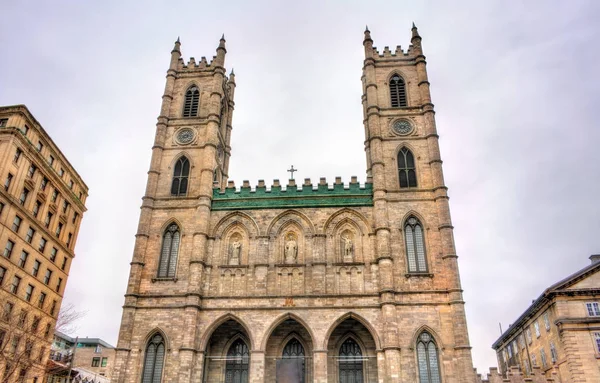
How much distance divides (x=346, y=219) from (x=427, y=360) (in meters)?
9.91

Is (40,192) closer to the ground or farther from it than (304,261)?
farther from it

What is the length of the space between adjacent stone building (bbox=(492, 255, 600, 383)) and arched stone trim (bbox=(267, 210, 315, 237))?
19414 mm

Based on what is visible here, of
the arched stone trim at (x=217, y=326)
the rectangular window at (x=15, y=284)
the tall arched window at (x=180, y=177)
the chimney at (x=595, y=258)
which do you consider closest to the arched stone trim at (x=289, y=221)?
the arched stone trim at (x=217, y=326)

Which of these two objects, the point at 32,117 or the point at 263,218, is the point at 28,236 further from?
the point at 263,218

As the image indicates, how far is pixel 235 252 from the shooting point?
32.5 metres

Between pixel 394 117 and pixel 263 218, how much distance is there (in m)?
12.3

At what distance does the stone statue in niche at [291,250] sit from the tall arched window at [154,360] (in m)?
8.97

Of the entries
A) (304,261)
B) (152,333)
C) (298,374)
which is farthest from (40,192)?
(298,374)

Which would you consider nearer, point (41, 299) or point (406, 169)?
point (406, 169)

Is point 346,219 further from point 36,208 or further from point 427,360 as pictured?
point 36,208

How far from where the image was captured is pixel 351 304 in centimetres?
2964

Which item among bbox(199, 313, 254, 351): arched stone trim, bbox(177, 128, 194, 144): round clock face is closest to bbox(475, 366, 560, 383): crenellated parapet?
bbox(199, 313, 254, 351): arched stone trim

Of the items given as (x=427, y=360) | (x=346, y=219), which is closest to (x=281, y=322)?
(x=346, y=219)

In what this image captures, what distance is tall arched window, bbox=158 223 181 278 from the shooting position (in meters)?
32.0
